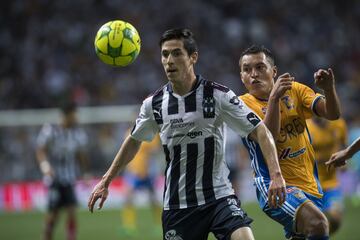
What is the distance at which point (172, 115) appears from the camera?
583 cm

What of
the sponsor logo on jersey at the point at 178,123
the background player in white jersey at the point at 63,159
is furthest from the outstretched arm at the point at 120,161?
the background player in white jersey at the point at 63,159

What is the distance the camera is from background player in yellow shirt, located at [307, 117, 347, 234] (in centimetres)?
920

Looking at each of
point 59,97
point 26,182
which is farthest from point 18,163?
point 59,97

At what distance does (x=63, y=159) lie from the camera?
11.3m

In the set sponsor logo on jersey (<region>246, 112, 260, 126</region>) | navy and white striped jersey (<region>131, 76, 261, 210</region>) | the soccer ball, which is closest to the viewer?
sponsor logo on jersey (<region>246, 112, 260, 126</region>)

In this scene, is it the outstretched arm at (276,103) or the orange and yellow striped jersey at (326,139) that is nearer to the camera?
the outstretched arm at (276,103)

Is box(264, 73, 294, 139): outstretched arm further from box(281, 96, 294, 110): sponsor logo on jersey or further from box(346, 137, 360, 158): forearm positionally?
box(346, 137, 360, 158): forearm

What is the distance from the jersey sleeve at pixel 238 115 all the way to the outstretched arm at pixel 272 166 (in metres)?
0.06

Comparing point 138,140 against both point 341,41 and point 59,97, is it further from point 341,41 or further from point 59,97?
point 341,41

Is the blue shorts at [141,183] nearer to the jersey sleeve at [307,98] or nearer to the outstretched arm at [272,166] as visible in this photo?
the jersey sleeve at [307,98]

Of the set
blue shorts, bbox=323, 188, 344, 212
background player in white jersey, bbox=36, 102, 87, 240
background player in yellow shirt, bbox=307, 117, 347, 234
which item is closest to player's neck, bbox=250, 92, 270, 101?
background player in yellow shirt, bbox=307, 117, 347, 234

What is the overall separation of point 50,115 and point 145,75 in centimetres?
386

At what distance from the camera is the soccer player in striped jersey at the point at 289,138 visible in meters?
5.97

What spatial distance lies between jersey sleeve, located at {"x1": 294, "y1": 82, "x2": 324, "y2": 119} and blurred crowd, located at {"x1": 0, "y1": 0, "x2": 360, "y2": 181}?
14349 mm
